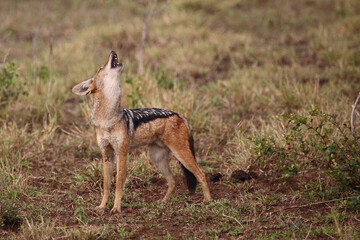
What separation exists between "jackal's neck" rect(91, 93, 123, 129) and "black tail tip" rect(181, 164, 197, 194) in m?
1.00

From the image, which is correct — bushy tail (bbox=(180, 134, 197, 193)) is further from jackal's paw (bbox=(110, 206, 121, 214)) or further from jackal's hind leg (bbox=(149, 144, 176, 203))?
jackal's paw (bbox=(110, 206, 121, 214))

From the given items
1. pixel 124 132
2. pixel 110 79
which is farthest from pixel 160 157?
pixel 110 79

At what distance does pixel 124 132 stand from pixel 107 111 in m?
0.26

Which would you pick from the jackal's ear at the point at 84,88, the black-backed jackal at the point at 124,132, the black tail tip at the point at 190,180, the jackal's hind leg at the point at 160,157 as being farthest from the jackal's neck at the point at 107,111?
the black tail tip at the point at 190,180

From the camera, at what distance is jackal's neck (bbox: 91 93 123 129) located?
453 cm

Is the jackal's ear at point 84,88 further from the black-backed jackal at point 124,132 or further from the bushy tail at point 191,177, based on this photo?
the bushy tail at point 191,177

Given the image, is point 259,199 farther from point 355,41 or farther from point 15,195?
point 355,41

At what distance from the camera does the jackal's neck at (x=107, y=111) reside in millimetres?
4531

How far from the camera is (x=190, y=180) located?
5.16 m

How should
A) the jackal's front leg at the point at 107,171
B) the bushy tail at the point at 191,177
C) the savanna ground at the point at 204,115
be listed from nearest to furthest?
the savanna ground at the point at 204,115, the jackal's front leg at the point at 107,171, the bushy tail at the point at 191,177

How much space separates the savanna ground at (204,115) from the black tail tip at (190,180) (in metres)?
0.10

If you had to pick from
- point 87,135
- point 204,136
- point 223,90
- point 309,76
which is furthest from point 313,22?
point 87,135

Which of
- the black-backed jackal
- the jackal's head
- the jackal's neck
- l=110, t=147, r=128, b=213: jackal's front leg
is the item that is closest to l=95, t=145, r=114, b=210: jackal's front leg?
the black-backed jackal

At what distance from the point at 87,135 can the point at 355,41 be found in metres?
6.24
